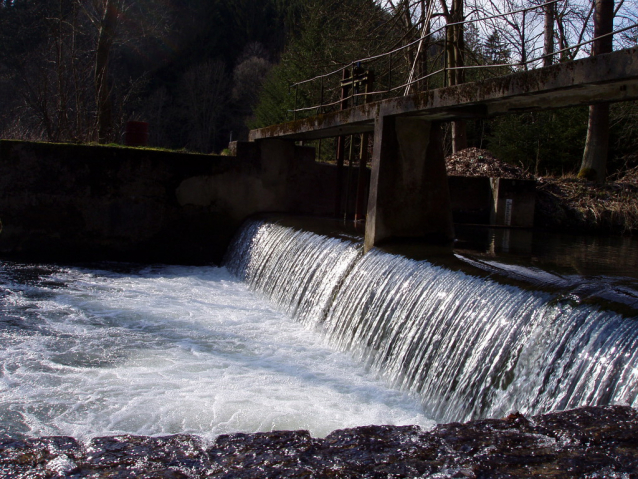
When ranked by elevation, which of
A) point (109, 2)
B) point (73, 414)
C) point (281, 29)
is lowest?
point (73, 414)

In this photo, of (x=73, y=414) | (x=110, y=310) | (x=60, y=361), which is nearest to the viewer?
(x=73, y=414)

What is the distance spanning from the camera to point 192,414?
547cm

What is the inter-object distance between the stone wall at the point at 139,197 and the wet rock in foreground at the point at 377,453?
10.0 meters

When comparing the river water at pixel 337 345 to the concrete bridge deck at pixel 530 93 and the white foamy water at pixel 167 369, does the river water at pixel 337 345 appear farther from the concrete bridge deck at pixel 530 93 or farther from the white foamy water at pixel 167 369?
the concrete bridge deck at pixel 530 93

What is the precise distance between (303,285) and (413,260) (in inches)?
90.6

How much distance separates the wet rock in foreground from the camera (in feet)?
9.22

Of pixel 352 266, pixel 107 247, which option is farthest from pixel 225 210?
pixel 352 266

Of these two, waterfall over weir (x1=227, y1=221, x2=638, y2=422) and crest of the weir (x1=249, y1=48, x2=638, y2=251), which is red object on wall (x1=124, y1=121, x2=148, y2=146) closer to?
crest of the weir (x1=249, y1=48, x2=638, y2=251)

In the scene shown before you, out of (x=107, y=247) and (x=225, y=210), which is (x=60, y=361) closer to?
(x=107, y=247)

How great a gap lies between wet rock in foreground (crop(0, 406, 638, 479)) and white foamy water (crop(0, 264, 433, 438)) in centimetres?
200

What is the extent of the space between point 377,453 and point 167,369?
4.07m

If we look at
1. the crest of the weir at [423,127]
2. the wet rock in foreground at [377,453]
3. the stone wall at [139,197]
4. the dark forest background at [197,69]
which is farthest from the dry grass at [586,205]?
the wet rock in foreground at [377,453]

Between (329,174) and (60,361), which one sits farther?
(329,174)

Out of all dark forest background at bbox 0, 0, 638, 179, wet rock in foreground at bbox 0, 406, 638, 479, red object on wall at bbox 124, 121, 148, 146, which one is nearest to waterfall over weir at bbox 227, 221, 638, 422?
wet rock in foreground at bbox 0, 406, 638, 479
